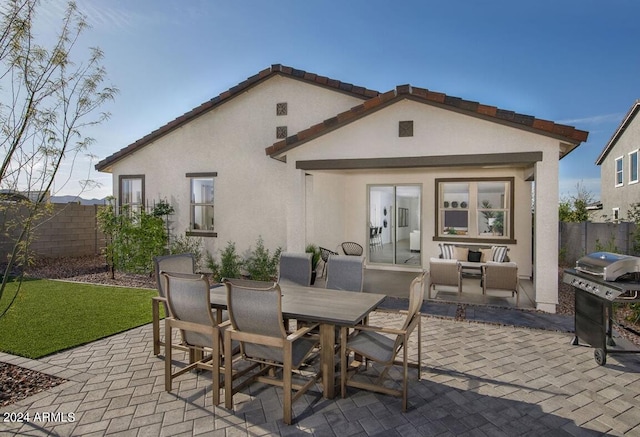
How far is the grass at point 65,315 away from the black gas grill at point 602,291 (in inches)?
265

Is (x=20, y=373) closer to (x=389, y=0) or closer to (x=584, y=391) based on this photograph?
(x=584, y=391)

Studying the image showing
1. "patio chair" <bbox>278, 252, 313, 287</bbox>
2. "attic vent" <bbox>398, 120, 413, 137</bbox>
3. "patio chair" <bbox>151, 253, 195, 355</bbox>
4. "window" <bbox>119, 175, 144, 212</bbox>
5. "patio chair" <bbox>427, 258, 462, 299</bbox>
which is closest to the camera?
"patio chair" <bbox>151, 253, 195, 355</bbox>

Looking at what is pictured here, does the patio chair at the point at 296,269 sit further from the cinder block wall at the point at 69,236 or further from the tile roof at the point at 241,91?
the cinder block wall at the point at 69,236

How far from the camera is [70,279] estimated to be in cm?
1028

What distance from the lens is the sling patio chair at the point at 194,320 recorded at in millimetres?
3791

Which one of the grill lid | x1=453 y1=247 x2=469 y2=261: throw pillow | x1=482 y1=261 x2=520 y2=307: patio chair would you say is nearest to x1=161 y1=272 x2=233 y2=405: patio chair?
the grill lid

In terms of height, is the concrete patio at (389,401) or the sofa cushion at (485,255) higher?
the sofa cushion at (485,255)

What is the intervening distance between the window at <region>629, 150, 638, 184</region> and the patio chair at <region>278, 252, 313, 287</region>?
20.5 meters

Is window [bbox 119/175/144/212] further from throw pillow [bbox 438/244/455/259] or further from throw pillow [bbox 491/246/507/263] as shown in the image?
throw pillow [bbox 491/246/507/263]

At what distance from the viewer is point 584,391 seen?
402cm

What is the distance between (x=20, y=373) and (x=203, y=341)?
2.31 metres

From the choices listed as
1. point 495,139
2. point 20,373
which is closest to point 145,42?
point 20,373

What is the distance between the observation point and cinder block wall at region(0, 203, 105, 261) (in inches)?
500

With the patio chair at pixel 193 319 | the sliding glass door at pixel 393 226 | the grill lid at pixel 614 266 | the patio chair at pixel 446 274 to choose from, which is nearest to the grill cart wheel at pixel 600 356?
the grill lid at pixel 614 266
